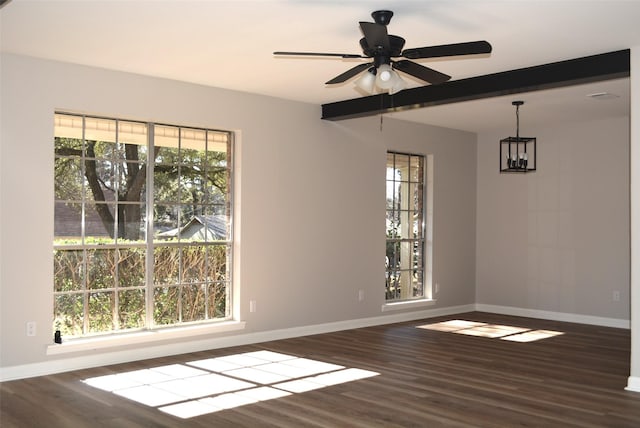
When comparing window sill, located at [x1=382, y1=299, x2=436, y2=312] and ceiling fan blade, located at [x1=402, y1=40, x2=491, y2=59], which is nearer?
ceiling fan blade, located at [x1=402, y1=40, x2=491, y2=59]

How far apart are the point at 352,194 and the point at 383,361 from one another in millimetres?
2513

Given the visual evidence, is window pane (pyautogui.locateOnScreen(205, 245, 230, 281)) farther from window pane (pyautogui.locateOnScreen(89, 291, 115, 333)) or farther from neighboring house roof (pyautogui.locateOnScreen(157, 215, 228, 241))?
window pane (pyautogui.locateOnScreen(89, 291, 115, 333))

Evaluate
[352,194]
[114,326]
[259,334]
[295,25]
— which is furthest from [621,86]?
[114,326]

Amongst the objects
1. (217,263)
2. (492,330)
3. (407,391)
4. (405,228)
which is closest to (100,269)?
(217,263)

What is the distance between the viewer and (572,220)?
8562mm

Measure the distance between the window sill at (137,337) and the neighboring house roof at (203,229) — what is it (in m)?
0.90

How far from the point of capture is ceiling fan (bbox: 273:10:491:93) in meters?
3.78

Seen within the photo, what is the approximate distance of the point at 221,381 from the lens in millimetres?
5121

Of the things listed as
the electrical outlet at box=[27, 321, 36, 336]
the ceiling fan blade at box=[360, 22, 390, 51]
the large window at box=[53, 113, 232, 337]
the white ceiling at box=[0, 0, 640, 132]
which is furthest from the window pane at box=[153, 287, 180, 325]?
the ceiling fan blade at box=[360, 22, 390, 51]

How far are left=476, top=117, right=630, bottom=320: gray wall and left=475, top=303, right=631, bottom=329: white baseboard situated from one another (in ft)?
0.18

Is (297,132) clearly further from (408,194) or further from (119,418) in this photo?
(119,418)

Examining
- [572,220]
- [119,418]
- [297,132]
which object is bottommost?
[119,418]

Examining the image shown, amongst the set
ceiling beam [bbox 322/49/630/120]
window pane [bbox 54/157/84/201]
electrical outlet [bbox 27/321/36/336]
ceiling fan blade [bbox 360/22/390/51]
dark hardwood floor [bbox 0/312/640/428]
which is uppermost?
ceiling beam [bbox 322/49/630/120]

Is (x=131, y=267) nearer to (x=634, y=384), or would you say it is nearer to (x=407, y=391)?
(x=407, y=391)
